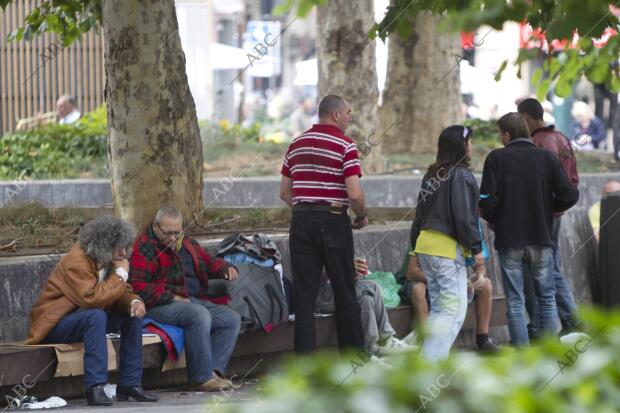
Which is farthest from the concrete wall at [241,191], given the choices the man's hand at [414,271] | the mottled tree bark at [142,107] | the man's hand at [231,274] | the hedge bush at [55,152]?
the man's hand at [231,274]

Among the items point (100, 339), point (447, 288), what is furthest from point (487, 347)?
point (100, 339)

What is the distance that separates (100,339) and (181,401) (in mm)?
661

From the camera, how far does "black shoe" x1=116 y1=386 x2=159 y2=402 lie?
8.75 meters

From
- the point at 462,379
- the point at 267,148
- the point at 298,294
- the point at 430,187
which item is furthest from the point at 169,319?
the point at 267,148

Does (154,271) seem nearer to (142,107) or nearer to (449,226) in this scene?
(449,226)

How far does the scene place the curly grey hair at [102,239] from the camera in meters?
8.63

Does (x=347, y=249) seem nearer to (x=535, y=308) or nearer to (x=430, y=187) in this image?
(x=430, y=187)

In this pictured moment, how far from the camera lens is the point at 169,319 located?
9.12 metres

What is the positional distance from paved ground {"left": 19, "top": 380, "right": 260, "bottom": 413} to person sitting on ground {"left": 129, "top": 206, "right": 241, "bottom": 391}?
4.8 inches

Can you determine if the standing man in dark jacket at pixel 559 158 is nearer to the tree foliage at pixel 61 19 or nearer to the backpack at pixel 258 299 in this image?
the backpack at pixel 258 299

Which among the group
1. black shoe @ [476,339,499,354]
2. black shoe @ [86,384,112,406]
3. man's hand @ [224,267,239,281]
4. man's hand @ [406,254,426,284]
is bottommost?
black shoe @ [476,339,499,354]

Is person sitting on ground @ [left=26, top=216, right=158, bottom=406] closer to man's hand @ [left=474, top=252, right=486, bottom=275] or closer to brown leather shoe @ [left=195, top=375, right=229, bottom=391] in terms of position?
brown leather shoe @ [left=195, top=375, right=229, bottom=391]

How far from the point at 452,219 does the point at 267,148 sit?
1131cm

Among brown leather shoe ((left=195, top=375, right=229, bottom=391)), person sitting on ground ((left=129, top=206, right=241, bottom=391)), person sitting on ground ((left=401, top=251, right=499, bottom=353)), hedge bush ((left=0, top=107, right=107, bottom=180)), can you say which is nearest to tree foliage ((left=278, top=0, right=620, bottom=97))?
person sitting on ground ((left=401, top=251, right=499, bottom=353))
